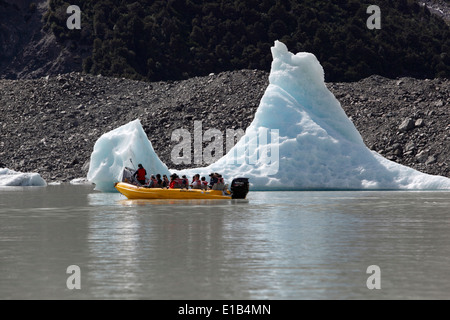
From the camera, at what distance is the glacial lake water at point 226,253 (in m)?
12.4

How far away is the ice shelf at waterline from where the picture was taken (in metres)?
43.1

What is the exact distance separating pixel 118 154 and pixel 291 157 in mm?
10159

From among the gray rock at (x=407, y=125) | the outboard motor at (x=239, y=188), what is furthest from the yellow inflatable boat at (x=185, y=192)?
the gray rock at (x=407, y=125)

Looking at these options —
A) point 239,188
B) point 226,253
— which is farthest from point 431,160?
point 226,253

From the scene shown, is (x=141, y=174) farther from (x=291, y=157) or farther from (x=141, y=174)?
(x=291, y=157)

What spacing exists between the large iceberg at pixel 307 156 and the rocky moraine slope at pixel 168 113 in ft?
47.9

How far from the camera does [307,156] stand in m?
44.0

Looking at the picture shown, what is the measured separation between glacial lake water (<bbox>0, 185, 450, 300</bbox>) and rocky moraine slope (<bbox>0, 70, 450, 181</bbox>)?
36.8m

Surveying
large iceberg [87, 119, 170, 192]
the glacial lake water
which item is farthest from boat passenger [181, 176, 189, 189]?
the glacial lake water

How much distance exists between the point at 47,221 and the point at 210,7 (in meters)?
107

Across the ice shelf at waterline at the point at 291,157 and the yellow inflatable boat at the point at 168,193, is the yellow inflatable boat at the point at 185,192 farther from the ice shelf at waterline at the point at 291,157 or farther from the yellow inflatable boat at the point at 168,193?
the ice shelf at waterline at the point at 291,157

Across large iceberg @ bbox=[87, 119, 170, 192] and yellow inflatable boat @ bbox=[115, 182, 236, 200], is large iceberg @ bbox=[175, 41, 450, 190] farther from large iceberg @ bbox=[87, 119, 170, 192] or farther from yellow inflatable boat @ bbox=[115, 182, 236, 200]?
yellow inflatable boat @ bbox=[115, 182, 236, 200]

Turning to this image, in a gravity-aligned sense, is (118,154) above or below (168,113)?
below
